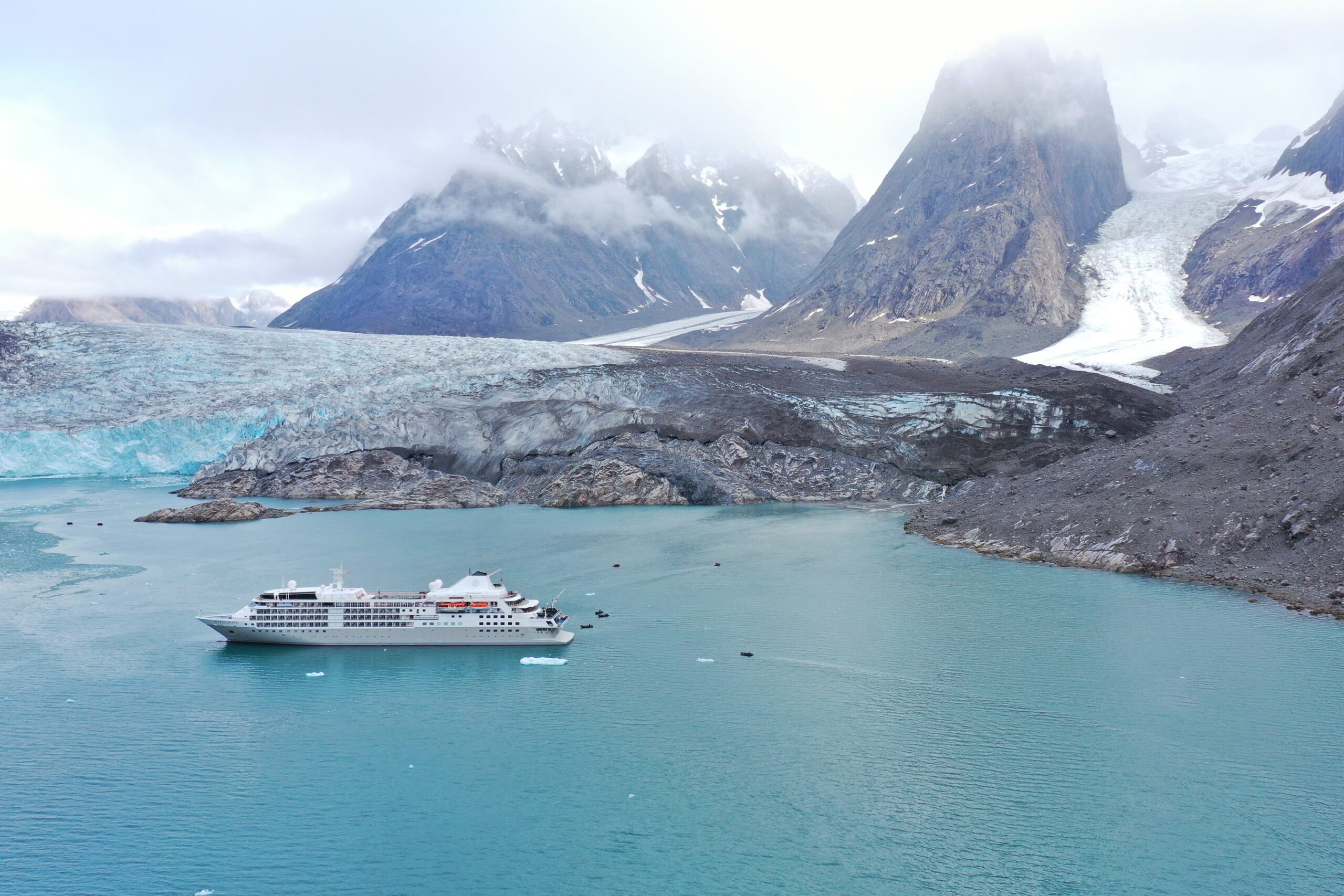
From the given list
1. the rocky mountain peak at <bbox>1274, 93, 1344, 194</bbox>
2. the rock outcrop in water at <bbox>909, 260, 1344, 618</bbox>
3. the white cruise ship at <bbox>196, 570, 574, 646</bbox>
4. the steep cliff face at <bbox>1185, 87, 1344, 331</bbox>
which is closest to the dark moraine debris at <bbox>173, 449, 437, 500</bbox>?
the white cruise ship at <bbox>196, 570, 574, 646</bbox>

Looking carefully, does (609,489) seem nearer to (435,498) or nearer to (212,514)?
(435,498)

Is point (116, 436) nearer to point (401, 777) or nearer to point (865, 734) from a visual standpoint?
point (401, 777)

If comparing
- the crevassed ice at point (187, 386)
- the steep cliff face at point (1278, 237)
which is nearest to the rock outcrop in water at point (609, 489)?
the crevassed ice at point (187, 386)

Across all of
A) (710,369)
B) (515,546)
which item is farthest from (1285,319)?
(515,546)

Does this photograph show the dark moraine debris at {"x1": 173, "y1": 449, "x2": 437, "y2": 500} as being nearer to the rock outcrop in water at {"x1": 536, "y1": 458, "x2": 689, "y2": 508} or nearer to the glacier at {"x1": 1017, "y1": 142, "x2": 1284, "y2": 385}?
the rock outcrop in water at {"x1": 536, "y1": 458, "x2": 689, "y2": 508}

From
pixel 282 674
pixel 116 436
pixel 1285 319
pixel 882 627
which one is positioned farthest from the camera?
pixel 116 436

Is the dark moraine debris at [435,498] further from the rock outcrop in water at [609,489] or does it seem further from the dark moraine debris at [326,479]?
the rock outcrop in water at [609,489]

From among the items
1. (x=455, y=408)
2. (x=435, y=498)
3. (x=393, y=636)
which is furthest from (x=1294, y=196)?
(x=393, y=636)
